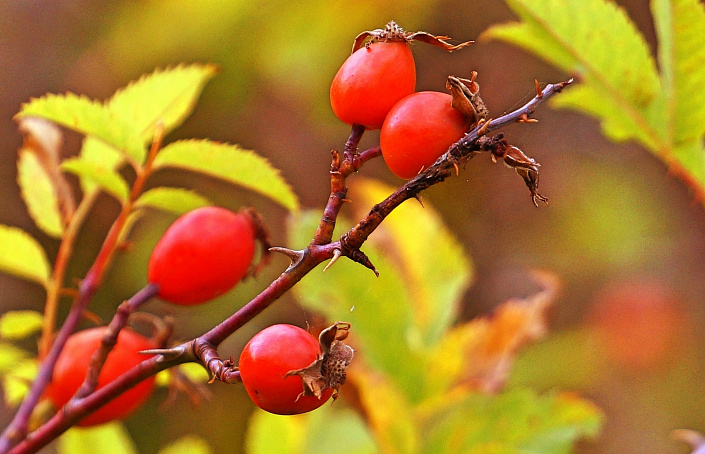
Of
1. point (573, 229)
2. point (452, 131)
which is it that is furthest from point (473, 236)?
point (452, 131)

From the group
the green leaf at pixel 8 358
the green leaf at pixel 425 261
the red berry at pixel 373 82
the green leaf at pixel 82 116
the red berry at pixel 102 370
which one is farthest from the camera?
the green leaf at pixel 425 261

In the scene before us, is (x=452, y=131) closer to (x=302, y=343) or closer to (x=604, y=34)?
(x=302, y=343)

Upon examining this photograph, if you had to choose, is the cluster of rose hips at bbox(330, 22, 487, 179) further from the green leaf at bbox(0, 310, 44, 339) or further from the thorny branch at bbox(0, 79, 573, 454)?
the green leaf at bbox(0, 310, 44, 339)

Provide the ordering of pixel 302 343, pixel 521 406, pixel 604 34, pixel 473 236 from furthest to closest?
pixel 473 236 → pixel 521 406 → pixel 604 34 → pixel 302 343

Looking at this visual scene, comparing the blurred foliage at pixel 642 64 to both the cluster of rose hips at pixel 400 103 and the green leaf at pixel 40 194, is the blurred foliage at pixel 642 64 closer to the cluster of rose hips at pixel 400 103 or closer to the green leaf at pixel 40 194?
the cluster of rose hips at pixel 400 103

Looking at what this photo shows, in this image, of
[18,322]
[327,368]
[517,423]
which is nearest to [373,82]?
[327,368]

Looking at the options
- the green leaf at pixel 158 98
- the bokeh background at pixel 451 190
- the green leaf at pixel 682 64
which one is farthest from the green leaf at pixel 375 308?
the bokeh background at pixel 451 190

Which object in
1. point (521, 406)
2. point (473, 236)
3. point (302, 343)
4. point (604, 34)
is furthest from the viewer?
point (473, 236)
